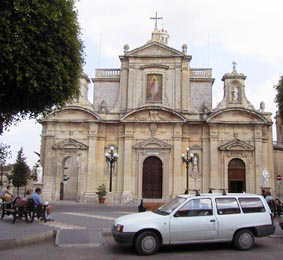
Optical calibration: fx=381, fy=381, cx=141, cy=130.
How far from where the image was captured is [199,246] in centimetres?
1106

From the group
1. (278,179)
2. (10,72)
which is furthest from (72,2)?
(278,179)

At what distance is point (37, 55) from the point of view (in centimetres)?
1223

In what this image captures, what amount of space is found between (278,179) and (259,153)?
368 cm

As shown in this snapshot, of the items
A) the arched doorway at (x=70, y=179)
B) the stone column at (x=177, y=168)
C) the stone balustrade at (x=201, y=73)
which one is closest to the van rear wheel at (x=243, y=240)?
the stone column at (x=177, y=168)

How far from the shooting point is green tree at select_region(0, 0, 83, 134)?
37.5ft

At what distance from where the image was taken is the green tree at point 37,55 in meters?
11.4

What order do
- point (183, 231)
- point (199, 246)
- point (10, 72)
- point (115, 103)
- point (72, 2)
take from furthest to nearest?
point (115, 103) < point (72, 2) < point (10, 72) < point (199, 246) < point (183, 231)

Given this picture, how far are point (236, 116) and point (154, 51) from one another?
9.74 meters

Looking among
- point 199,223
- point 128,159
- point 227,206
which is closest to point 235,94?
point 128,159

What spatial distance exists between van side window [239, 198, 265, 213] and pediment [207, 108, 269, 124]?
76.2 feet

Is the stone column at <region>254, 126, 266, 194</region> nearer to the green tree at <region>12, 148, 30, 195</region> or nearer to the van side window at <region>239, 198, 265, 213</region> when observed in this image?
the van side window at <region>239, 198, 265, 213</region>

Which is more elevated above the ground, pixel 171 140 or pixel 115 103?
pixel 115 103

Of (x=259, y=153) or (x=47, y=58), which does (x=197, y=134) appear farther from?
(x=47, y=58)

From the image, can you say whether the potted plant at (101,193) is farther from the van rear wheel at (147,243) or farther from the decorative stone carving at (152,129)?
the van rear wheel at (147,243)
